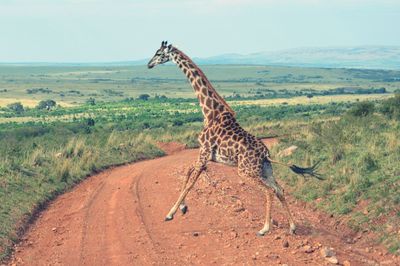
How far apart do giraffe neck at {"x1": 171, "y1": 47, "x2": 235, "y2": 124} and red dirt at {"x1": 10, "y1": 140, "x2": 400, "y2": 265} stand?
1937mm

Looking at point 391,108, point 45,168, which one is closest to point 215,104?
point 45,168

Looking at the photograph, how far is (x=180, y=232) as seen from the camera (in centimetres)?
1145

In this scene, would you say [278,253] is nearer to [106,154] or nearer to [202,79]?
[202,79]

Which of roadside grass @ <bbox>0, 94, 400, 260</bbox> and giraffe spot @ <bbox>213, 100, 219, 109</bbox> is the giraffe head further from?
roadside grass @ <bbox>0, 94, 400, 260</bbox>

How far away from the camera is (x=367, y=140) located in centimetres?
1791

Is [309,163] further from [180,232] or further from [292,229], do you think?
[180,232]

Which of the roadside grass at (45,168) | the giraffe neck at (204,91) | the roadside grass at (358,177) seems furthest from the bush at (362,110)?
the giraffe neck at (204,91)

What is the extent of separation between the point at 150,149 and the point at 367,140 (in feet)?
31.9

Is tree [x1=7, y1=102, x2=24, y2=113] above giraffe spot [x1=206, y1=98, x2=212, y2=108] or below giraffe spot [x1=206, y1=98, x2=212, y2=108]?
below

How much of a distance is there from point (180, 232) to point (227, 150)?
1652 mm

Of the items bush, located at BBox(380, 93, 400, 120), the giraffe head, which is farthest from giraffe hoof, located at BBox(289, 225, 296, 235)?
bush, located at BBox(380, 93, 400, 120)

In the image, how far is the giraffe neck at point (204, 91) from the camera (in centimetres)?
1245

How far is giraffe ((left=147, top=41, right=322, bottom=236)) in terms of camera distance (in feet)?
37.3

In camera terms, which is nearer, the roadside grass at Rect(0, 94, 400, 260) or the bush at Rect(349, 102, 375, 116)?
the roadside grass at Rect(0, 94, 400, 260)
